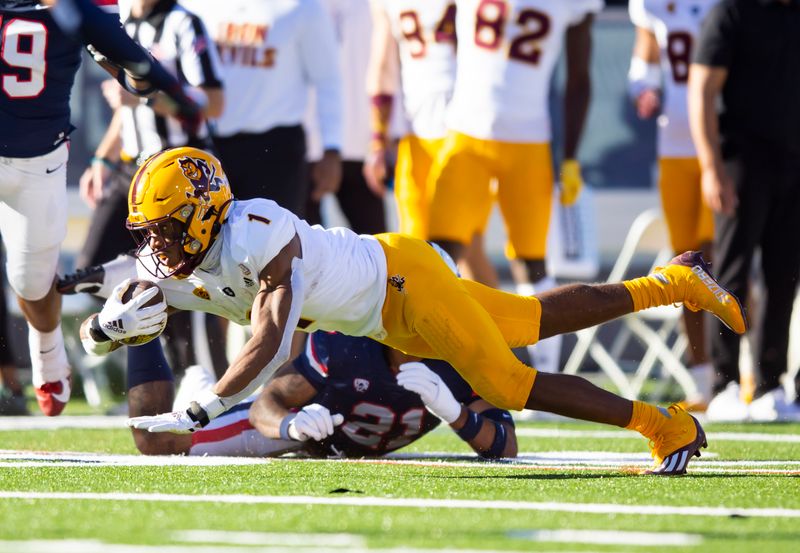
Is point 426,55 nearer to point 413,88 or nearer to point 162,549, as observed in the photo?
point 413,88

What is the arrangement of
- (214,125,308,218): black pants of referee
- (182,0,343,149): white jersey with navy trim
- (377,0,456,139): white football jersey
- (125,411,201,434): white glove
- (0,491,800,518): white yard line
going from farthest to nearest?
(377,0,456,139): white football jersey, (182,0,343,149): white jersey with navy trim, (214,125,308,218): black pants of referee, (125,411,201,434): white glove, (0,491,800,518): white yard line

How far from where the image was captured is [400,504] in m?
4.49

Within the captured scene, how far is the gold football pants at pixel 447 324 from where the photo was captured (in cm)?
536

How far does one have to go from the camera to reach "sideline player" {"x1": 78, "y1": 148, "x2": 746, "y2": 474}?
203 inches

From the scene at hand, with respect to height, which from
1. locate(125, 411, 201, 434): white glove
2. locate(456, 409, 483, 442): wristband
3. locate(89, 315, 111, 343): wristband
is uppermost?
locate(89, 315, 111, 343): wristband

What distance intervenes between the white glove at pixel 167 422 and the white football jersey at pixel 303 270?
52 cm

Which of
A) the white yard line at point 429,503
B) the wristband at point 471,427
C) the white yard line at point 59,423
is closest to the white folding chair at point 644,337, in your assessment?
the white yard line at point 59,423

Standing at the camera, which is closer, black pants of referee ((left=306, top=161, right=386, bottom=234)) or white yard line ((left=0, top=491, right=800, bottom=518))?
white yard line ((left=0, top=491, right=800, bottom=518))

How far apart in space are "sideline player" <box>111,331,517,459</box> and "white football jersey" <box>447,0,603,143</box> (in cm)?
223

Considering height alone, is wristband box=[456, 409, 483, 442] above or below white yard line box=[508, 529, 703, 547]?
below

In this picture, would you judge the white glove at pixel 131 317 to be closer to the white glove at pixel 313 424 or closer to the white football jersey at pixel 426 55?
the white glove at pixel 313 424

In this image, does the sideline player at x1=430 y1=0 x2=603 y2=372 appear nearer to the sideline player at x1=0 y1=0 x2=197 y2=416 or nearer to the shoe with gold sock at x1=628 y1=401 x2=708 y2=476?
the sideline player at x1=0 y1=0 x2=197 y2=416

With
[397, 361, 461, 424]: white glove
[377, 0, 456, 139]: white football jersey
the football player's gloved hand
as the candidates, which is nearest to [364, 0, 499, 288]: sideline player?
[377, 0, 456, 139]: white football jersey

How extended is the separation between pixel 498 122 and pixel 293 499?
3848 millimetres
